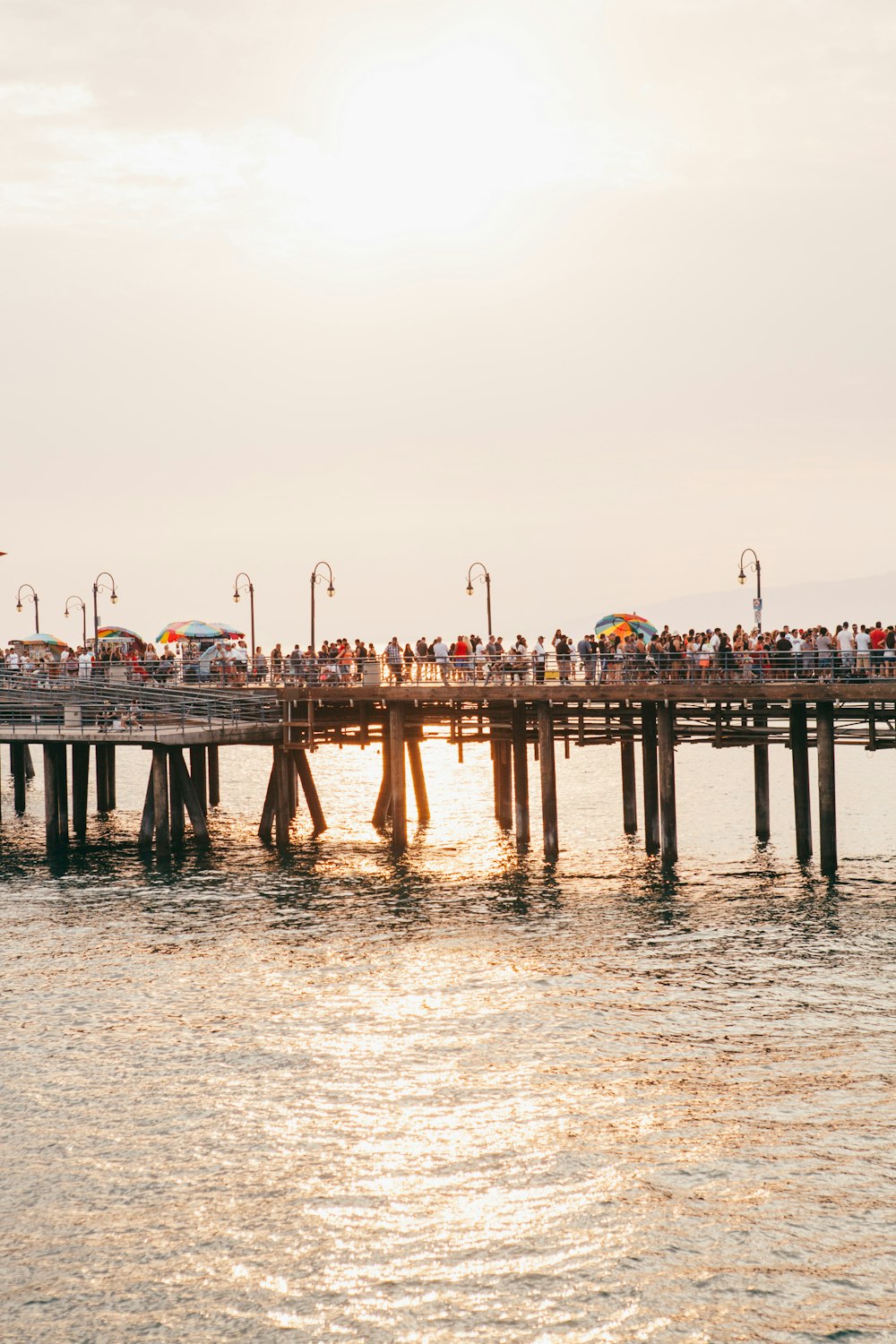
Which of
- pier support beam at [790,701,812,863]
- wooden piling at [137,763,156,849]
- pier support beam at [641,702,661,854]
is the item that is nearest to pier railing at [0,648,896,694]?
pier support beam at [790,701,812,863]

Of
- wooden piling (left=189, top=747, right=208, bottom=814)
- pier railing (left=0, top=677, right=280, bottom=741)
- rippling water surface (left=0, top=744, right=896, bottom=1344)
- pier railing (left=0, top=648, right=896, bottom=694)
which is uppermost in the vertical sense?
pier railing (left=0, top=648, right=896, bottom=694)

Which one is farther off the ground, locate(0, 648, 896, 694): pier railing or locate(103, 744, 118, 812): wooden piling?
locate(0, 648, 896, 694): pier railing

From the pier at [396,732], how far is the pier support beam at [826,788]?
11cm

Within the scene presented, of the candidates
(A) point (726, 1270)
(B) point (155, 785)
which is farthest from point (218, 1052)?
(B) point (155, 785)

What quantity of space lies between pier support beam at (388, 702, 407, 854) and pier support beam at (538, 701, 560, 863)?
4259mm

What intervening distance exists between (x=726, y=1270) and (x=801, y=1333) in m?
1.20

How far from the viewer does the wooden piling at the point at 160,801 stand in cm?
3812

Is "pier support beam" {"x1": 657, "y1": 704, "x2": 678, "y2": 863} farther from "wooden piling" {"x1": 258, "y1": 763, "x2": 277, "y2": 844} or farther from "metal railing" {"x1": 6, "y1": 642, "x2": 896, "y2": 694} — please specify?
"wooden piling" {"x1": 258, "y1": 763, "x2": 277, "y2": 844}

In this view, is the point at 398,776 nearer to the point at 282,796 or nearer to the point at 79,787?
the point at 282,796

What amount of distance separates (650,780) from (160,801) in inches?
564

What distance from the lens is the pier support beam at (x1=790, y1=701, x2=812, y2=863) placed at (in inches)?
1374

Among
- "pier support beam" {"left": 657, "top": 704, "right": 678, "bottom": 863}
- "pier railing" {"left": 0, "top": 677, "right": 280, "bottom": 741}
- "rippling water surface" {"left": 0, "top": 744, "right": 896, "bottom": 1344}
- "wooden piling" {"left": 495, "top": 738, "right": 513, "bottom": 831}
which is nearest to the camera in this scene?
"rippling water surface" {"left": 0, "top": 744, "right": 896, "bottom": 1344}

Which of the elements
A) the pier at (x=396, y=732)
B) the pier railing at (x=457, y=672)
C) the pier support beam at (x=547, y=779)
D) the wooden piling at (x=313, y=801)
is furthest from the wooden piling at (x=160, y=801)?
the pier support beam at (x=547, y=779)

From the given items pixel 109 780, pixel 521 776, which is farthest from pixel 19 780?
pixel 521 776
